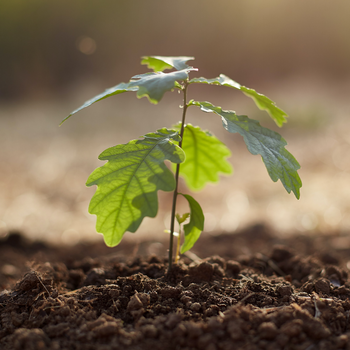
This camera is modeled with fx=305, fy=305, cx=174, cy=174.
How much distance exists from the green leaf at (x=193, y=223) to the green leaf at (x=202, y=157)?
0.35m

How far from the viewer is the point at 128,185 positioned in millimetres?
1007

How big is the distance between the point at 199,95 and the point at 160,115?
1328 millimetres

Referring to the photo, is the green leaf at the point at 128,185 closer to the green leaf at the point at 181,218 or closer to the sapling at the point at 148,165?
the sapling at the point at 148,165

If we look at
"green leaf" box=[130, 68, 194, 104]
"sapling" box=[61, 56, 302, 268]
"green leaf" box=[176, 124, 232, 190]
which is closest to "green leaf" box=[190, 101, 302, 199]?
"sapling" box=[61, 56, 302, 268]

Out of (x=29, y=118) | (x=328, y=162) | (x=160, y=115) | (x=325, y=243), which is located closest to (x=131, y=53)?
(x=160, y=115)

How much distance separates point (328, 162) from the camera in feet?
13.3

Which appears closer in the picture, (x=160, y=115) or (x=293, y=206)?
(x=293, y=206)

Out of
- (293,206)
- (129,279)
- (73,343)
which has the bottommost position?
(73,343)

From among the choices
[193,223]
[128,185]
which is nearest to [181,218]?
[193,223]

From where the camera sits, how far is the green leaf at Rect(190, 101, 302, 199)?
1013 mm

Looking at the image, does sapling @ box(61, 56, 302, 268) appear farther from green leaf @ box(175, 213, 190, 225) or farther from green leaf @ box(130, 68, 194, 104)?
green leaf @ box(175, 213, 190, 225)

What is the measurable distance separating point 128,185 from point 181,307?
0.46 metres

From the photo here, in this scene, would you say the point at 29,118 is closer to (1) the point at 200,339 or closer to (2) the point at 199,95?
(2) the point at 199,95

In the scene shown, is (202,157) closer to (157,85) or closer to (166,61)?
(166,61)
